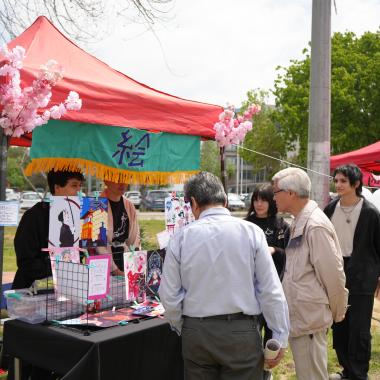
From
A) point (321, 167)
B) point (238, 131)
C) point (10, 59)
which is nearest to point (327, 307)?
point (238, 131)

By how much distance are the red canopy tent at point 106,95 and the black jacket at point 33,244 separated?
0.67m

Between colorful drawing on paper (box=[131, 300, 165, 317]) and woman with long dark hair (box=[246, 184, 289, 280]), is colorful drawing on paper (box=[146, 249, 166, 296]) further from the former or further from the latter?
woman with long dark hair (box=[246, 184, 289, 280])

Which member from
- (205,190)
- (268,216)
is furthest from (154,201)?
(205,190)

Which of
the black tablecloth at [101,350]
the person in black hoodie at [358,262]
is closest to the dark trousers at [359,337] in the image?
the person in black hoodie at [358,262]

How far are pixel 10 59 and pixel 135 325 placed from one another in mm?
1692

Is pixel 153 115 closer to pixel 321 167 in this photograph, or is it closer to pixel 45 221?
pixel 45 221

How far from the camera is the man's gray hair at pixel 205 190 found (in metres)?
2.29

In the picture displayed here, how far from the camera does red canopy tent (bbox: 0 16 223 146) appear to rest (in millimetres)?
3238

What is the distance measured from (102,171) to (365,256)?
2.20 m

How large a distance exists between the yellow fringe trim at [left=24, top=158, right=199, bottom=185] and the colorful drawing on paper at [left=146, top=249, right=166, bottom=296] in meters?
0.68

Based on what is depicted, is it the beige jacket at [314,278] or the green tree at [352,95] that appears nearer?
the beige jacket at [314,278]

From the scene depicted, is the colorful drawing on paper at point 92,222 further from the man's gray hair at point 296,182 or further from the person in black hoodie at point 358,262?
the person in black hoodie at point 358,262

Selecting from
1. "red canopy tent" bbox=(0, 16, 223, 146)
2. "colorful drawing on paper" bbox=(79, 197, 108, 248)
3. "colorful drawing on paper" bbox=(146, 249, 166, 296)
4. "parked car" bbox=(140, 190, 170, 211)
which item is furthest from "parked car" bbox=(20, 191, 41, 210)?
"colorful drawing on paper" bbox=(79, 197, 108, 248)

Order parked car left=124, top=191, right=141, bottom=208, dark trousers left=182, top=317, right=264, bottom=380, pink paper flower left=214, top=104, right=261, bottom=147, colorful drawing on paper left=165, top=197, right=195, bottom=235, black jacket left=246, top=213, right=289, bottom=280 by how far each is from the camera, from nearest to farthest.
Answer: dark trousers left=182, top=317, right=264, bottom=380
colorful drawing on paper left=165, top=197, right=195, bottom=235
black jacket left=246, top=213, right=289, bottom=280
pink paper flower left=214, top=104, right=261, bottom=147
parked car left=124, top=191, right=141, bottom=208
